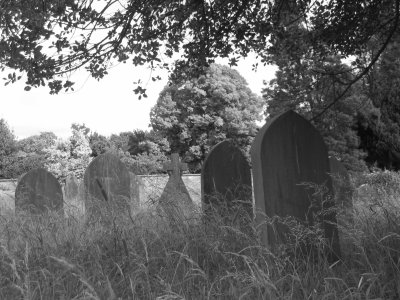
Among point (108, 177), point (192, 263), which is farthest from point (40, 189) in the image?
point (192, 263)

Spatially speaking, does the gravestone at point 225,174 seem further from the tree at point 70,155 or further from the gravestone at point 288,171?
the tree at point 70,155

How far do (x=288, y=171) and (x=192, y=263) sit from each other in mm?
1194

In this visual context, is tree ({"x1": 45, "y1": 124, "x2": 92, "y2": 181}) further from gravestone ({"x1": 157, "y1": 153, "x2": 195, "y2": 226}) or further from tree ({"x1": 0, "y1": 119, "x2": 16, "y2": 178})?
gravestone ({"x1": 157, "y1": 153, "x2": 195, "y2": 226})

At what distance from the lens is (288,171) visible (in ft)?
11.2

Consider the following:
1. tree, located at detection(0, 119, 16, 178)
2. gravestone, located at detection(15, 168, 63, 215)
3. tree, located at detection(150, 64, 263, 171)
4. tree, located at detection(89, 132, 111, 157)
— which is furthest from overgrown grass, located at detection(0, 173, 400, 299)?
tree, located at detection(89, 132, 111, 157)

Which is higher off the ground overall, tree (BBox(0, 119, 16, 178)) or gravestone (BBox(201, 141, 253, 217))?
tree (BBox(0, 119, 16, 178))

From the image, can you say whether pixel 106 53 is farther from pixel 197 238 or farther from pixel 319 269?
pixel 319 269

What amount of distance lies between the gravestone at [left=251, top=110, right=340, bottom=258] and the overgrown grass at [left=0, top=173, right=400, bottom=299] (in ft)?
0.39

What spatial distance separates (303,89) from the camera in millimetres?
7051

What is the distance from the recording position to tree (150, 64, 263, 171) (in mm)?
36062

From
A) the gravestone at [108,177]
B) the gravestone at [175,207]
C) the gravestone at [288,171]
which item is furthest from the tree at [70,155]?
the gravestone at [288,171]

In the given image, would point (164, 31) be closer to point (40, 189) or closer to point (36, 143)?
point (40, 189)

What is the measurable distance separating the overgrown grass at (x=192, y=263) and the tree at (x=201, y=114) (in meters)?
31.8

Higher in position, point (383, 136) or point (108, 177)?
point (383, 136)
